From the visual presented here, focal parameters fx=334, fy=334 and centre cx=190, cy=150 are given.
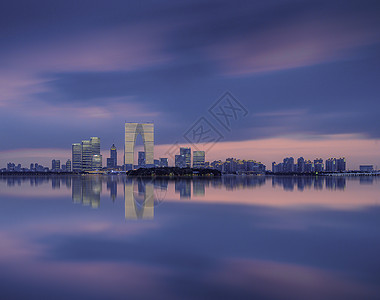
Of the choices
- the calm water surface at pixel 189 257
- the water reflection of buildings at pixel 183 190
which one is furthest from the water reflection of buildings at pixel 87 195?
the water reflection of buildings at pixel 183 190

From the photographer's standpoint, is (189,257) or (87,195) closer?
(189,257)

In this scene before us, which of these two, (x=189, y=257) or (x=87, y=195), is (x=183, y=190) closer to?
(x=87, y=195)

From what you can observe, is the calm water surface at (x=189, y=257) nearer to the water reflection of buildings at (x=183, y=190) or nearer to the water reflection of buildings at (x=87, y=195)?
the water reflection of buildings at (x=87, y=195)

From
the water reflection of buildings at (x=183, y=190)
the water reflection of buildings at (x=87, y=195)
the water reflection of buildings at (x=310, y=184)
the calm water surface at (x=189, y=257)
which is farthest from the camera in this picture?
the water reflection of buildings at (x=310, y=184)

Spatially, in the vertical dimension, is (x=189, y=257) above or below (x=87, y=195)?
above

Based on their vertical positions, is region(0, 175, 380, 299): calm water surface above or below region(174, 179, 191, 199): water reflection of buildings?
above

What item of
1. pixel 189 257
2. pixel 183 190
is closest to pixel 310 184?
pixel 183 190

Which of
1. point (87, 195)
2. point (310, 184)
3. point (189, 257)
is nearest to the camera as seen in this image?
point (189, 257)

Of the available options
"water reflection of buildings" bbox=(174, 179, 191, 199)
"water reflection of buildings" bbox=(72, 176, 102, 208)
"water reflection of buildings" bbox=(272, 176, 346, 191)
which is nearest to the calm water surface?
"water reflection of buildings" bbox=(72, 176, 102, 208)

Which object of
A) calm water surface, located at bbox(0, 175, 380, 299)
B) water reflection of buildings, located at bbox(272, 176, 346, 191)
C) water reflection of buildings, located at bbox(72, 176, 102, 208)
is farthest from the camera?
water reflection of buildings, located at bbox(272, 176, 346, 191)

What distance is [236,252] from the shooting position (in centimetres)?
1141

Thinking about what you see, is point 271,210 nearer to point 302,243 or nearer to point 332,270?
point 302,243

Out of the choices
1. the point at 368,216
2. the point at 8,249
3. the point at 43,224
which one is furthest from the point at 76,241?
the point at 368,216

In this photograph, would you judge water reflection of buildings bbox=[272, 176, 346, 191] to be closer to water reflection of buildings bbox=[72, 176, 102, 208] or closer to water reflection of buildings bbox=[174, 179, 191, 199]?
water reflection of buildings bbox=[174, 179, 191, 199]
